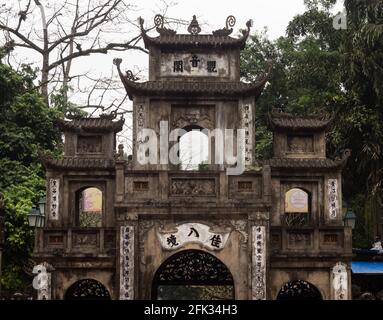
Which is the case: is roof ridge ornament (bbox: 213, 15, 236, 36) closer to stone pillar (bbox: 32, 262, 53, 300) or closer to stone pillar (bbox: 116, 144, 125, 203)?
stone pillar (bbox: 116, 144, 125, 203)

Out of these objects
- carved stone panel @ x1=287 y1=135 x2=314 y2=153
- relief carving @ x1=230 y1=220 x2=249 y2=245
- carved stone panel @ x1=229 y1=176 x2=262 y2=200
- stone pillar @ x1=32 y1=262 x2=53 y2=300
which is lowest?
stone pillar @ x1=32 y1=262 x2=53 y2=300

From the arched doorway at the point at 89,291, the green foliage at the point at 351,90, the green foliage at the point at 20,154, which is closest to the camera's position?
the arched doorway at the point at 89,291

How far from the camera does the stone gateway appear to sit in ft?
55.2

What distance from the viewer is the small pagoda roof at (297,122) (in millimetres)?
18500

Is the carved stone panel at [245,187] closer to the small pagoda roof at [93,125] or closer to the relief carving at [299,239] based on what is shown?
the relief carving at [299,239]

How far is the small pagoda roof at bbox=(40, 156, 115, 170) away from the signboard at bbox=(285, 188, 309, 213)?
4.70m

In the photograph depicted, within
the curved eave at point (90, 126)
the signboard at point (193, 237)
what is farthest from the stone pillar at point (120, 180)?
the curved eave at point (90, 126)

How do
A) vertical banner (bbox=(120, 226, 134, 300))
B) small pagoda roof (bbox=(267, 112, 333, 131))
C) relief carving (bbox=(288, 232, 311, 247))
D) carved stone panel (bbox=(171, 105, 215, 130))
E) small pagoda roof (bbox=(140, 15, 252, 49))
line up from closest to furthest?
vertical banner (bbox=(120, 226, 134, 300)) → relief carving (bbox=(288, 232, 311, 247)) → carved stone panel (bbox=(171, 105, 215, 130)) → small pagoda roof (bbox=(267, 112, 333, 131)) → small pagoda roof (bbox=(140, 15, 252, 49))

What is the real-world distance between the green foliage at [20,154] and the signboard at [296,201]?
24.1ft

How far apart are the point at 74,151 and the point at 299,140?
6.03 m

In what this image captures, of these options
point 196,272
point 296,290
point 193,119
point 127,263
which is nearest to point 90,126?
point 193,119

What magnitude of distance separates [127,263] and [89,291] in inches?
77.0

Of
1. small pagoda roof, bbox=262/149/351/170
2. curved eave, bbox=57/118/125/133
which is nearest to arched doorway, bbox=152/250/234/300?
small pagoda roof, bbox=262/149/351/170
